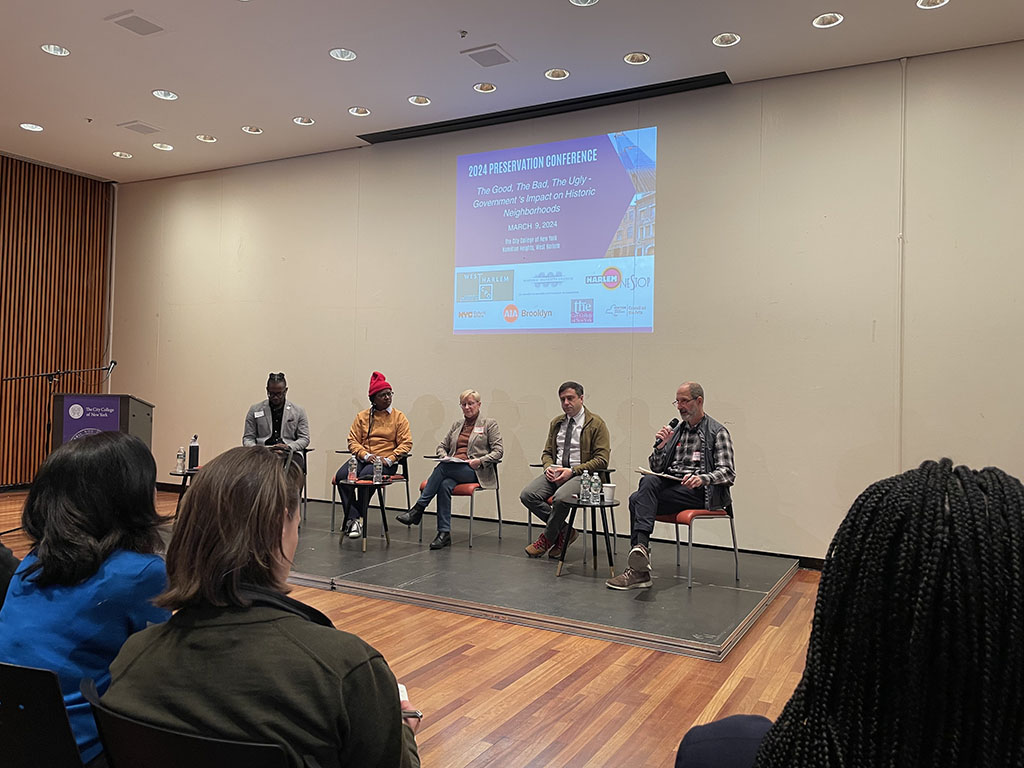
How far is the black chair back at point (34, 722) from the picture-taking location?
1232 millimetres

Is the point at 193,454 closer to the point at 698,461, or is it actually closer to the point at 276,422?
the point at 276,422

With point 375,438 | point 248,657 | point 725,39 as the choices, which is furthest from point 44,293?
point 248,657

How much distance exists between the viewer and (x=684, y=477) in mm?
4906

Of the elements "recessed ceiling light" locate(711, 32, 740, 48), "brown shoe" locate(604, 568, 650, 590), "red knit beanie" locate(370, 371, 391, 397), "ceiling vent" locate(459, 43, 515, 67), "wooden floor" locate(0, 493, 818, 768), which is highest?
"ceiling vent" locate(459, 43, 515, 67)

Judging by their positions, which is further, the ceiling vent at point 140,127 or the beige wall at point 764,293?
the ceiling vent at point 140,127

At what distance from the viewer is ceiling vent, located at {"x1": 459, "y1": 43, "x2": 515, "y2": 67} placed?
554 cm

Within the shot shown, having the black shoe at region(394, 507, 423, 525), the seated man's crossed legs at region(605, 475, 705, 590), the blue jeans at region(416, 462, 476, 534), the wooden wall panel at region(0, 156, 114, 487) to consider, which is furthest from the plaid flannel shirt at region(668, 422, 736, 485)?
the wooden wall panel at region(0, 156, 114, 487)

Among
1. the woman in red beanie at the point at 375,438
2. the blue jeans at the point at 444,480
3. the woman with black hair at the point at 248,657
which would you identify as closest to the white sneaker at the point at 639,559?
the blue jeans at the point at 444,480

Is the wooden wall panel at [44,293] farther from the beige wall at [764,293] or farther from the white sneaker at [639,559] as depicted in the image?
the white sneaker at [639,559]

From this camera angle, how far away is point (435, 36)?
5359 mm

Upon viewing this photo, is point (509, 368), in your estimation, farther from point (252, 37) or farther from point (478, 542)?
point (252, 37)

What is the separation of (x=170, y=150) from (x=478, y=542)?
17.5 ft

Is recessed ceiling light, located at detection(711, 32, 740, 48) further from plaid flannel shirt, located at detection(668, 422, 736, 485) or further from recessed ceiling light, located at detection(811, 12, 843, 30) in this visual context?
plaid flannel shirt, located at detection(668, 422, 736, 485)

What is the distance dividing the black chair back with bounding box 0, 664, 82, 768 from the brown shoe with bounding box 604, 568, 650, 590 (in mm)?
3705
